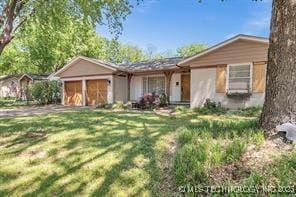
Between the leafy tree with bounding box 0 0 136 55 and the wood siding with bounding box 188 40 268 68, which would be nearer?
the leafy tree with bounding box 0 0 136 55

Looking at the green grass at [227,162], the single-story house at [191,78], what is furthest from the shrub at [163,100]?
the green grass at [227,162]

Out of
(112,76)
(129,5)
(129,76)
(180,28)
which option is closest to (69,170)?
(129,5)

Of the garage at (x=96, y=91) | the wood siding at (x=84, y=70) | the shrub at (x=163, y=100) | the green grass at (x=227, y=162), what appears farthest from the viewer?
the garage at (x=96, y=91)

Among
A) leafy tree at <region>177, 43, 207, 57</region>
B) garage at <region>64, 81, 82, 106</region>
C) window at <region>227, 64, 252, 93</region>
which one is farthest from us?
leafy tree at <region>177, 43, 207, 57</region>

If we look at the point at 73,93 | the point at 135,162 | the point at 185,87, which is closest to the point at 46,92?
the point at 73,93

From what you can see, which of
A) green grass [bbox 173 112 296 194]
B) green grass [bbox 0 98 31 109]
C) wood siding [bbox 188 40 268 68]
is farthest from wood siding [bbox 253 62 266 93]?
green grass [bbox 0 98 31 109]

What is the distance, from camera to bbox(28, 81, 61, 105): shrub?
2505 cm

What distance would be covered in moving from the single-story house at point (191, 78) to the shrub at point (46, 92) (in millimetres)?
1588

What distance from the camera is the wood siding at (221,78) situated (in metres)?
16.3

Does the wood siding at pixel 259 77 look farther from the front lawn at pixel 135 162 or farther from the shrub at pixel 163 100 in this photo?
the front lawn at pixel 135 162

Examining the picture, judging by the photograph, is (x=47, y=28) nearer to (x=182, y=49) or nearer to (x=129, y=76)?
(x=129, y=76)

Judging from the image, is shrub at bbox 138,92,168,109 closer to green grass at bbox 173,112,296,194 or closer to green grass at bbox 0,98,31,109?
green grass at bbox 0,98,31,109

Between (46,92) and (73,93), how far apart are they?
286 centimetres

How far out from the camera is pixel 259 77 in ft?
49.9
